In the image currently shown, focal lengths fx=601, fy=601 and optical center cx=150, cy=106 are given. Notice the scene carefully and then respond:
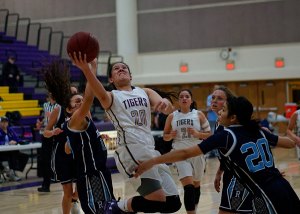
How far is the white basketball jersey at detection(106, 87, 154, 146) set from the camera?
5191 mm

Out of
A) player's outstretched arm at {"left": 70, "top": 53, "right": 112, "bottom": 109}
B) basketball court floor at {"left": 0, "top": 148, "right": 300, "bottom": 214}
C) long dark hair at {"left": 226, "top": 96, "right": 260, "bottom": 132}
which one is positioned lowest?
basketball court floor at {"left": 0, "top": 148, "right": 300, "bottom": 214}

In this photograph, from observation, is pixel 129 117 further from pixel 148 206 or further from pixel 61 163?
pixel 61 163

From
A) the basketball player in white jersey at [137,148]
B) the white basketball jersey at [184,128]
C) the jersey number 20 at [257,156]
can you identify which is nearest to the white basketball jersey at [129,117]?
the basketball player in white jersey at [137,148]

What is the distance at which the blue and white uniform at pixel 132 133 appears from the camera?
5.17 meters

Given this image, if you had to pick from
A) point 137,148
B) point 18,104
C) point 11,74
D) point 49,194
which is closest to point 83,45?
point 137,148

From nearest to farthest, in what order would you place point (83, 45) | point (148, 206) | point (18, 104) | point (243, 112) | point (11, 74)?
1. point (243, 112)
2. point (83, 45)
3. point (148, 206)
4. point (18, 104)
5. point (11, 74)

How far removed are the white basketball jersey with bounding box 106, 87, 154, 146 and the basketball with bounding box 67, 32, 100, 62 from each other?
1.63ft

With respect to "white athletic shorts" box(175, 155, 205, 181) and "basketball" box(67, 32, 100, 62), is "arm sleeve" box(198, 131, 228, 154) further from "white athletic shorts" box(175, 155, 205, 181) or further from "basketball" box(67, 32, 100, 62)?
"white athletic shorts" box(175, 155, 205, 181)

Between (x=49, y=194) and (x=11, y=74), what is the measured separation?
28.0 feet

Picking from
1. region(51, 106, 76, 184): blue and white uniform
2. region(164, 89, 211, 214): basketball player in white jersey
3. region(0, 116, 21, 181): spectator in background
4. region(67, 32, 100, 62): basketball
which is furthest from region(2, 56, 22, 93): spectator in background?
region(67, 32, 100, 62): basketball

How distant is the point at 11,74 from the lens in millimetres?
18438

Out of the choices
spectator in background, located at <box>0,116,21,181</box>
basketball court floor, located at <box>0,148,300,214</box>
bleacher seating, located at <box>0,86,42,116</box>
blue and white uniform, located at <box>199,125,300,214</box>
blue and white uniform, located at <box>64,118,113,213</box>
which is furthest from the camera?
bleacher seating, located at <box>0,86,42,116</box>

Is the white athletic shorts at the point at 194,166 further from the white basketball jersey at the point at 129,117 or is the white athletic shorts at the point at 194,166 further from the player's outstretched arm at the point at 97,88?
the player's outstretched arm at the point at 97,88

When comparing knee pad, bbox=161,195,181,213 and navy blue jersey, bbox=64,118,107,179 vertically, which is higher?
navy blue jersey, bbox=64,118,107,179
